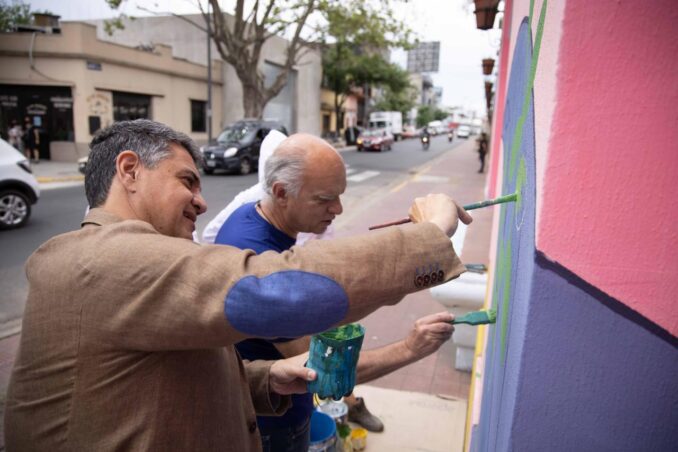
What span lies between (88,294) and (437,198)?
778mm

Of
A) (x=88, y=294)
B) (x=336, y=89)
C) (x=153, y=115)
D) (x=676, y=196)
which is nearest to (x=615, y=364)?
(x=676, y=196)

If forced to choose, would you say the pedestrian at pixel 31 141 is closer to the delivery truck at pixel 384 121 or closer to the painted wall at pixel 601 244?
the painted wall at pixel 601 244

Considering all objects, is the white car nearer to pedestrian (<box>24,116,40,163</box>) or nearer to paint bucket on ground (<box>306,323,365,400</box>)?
paint bucket on ground (<box>306,323,365,400</box>)

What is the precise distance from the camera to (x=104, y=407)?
0.98m

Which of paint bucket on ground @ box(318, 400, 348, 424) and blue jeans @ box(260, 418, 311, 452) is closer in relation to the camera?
blue jeans @ box(260, 418, 311, 452)

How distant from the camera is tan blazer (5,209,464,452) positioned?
854 mm

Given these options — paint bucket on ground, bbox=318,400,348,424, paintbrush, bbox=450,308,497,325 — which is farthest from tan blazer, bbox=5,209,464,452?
paint bucket on ground, bbox=318,400,348,424

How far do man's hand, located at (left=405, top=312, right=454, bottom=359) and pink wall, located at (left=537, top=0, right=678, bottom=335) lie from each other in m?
0.73

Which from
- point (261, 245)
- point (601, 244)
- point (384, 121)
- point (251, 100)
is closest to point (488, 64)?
point (251, 100)

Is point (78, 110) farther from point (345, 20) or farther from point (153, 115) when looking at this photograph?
point (345, 20)

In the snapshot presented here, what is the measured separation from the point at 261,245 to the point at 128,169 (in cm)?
68

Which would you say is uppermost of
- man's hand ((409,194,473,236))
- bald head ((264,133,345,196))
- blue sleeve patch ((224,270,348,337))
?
bald head ((264,133,345,196))

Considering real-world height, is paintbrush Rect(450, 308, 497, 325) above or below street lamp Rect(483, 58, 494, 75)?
below

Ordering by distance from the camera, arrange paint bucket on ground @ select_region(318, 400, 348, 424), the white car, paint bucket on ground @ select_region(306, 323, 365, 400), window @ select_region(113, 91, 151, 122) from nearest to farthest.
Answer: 1. paint bucket on ground @ select_region(306, 323, 365, 400)
2. paint bucket on ground @ select_region(318, 400, 348, 424)
3. the white car
4. window @ select_region(113, 91, 151, 122)
